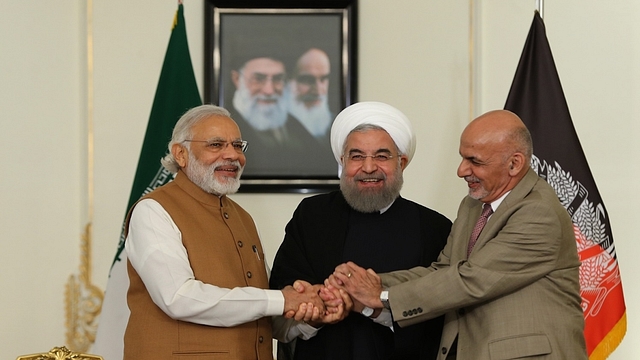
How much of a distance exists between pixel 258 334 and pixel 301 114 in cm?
214

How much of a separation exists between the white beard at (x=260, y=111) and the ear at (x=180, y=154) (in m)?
1.71

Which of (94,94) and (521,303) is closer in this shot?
(521,303)

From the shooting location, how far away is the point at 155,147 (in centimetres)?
459

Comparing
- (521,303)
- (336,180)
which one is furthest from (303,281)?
(336,180)

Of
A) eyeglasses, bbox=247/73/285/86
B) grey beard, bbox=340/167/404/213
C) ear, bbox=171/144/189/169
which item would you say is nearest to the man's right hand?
grey beard, bbox=340/167/404/213

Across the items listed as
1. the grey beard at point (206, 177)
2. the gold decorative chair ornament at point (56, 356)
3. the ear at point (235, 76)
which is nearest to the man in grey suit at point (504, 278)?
the grey beard at point (206, 177)

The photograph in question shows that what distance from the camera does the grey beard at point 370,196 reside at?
3361 mm

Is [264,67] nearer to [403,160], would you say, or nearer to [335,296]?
[403,160]

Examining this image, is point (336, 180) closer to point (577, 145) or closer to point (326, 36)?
point (326, 36)

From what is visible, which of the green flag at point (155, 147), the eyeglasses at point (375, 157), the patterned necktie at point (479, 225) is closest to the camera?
the patterned necktie at point (479, 225)

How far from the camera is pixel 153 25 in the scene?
16.5 feet

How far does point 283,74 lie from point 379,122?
5.70 ft

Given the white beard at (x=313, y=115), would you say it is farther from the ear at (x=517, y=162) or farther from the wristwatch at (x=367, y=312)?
the ear at (x=517, y=162)

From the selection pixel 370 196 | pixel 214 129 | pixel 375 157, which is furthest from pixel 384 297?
pixel 214 129
